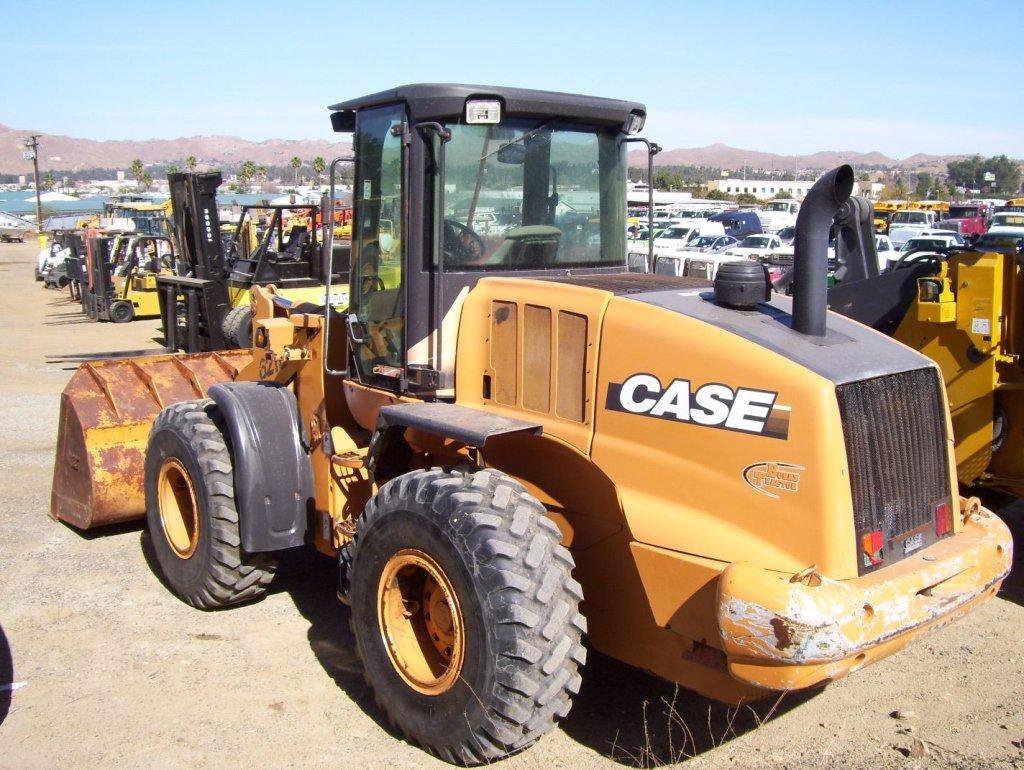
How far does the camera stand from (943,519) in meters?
4.13

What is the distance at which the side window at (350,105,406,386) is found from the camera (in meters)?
4.69

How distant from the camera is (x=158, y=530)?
19.7ft

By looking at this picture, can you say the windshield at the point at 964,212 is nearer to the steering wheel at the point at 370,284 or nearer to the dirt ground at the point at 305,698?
the dirt ground at the point at 305,698

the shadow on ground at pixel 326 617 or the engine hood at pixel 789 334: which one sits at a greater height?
the engine hood at pixel 789 334

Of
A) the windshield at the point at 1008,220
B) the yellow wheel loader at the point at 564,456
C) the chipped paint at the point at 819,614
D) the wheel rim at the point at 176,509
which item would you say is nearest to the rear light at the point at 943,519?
the yellow wheel loader at the point at 564,456

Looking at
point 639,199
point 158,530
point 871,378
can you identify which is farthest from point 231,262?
point 871,378

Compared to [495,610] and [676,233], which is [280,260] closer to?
[495,610]

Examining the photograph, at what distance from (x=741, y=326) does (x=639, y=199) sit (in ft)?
6.38

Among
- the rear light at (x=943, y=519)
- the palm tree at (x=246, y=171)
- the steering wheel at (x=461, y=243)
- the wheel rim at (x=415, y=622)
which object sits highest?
the palm tree at (x=246, y=171)

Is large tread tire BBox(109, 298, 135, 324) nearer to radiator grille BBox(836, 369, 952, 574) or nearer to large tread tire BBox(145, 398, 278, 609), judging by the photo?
large tread tire BBox(145, 398, 278, 609)

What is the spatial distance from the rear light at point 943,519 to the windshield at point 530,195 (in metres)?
2.00

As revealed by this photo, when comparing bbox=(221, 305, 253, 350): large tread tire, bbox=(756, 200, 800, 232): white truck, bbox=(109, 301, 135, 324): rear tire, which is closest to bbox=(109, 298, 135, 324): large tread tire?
bbox=(109, 301, 135, 324): rear tire

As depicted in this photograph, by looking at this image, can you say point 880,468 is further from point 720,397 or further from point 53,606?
point 53,606

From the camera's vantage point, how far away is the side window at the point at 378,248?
469 cm
